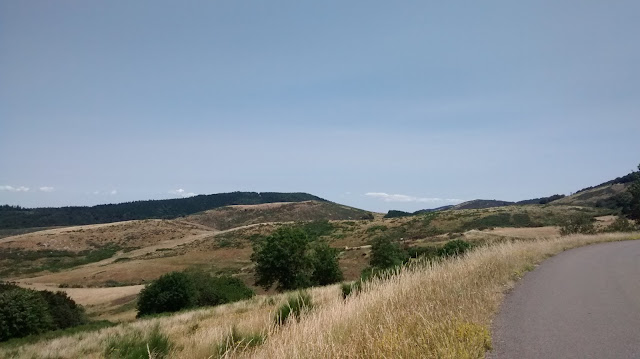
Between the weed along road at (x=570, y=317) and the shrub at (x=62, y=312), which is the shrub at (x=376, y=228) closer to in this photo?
the shrub at (x=62, y=312)

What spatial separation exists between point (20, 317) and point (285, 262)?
2059 cm

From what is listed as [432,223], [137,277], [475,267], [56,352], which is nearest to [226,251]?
[137,277]

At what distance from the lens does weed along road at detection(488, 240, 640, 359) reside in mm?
6070

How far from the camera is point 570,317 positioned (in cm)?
816

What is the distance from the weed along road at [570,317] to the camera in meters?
6.07

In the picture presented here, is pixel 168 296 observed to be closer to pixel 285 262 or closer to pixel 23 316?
pixel 285 262

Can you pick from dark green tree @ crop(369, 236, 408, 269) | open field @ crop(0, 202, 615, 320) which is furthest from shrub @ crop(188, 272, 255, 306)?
dark green tree @ crop(369, 236, 408, 269)

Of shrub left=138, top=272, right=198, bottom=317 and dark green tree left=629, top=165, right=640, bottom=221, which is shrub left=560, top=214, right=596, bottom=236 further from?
shrub left=138, top=272, right=198, bottom=317

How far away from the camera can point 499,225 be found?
79438mm

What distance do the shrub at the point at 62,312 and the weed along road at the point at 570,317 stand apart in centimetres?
3517

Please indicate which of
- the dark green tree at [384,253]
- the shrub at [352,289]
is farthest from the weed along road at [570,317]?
the dark green tree at [384,253]

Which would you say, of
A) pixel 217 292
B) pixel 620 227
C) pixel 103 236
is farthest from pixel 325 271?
pixel 103 236

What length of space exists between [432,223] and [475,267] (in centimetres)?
7748

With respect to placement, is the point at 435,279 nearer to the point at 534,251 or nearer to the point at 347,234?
the point at 534,251
